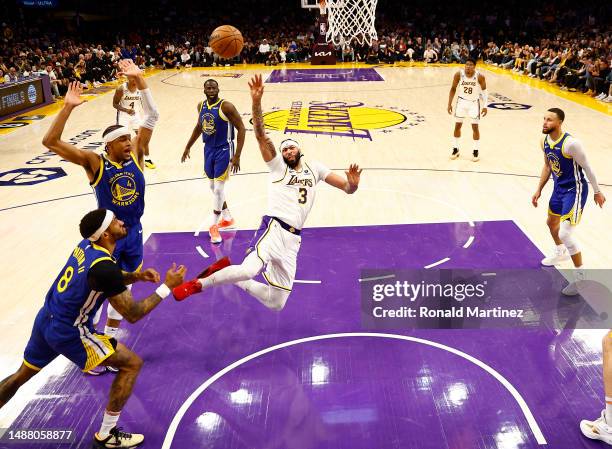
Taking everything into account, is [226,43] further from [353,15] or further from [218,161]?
[353,15]

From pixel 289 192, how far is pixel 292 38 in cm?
2806

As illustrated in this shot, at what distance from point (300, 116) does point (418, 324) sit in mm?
10558

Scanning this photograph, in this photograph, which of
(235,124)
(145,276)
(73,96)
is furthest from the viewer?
(235,124)

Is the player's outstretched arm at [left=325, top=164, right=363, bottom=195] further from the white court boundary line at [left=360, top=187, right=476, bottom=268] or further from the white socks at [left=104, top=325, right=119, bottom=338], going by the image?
the white socks at [left=104, top=325, right=119, bottom=338]

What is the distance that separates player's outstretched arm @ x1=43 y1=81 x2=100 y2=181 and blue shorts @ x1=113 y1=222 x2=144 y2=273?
0.57m

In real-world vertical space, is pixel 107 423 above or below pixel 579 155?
below

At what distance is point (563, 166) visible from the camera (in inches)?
221

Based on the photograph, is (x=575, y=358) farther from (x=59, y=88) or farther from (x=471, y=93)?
(x=59, y=88)

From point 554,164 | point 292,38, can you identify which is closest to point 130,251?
point 554,164

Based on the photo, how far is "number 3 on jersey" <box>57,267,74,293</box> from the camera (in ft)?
11.6

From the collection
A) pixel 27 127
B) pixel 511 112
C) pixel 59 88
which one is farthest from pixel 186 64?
pixel 511 112

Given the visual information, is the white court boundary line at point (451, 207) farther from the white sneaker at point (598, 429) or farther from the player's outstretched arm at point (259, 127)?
the white sneaker at point (598, 429)

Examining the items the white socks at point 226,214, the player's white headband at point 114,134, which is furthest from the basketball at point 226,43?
the player's white headband at point 114,134

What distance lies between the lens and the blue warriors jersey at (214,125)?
22.8 feet
